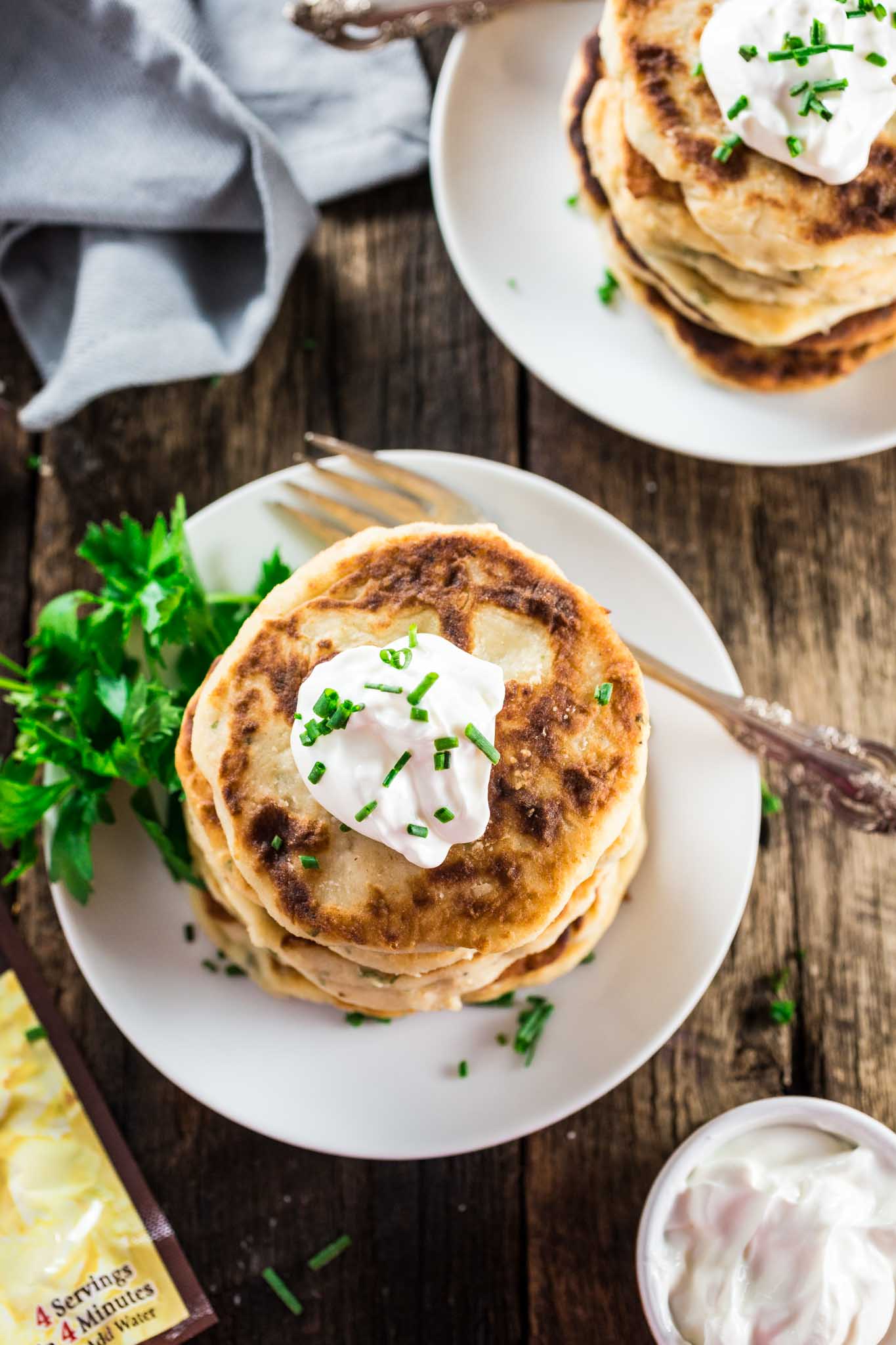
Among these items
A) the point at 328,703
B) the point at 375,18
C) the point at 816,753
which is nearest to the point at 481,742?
Result: the point at 328,703

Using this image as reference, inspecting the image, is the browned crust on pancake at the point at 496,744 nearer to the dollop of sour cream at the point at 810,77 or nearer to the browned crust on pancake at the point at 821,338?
the browned crust on pancake at the point at 821,338

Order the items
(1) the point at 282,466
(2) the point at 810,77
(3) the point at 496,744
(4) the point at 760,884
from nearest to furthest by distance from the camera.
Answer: (3) the point at 496,744 → (2) the point at 810,77 → (4) the point at 760,884 → (1) the point at 282,466

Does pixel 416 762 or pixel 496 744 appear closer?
pixel 416 762

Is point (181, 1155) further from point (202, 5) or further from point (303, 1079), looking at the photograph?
point (202, 5)

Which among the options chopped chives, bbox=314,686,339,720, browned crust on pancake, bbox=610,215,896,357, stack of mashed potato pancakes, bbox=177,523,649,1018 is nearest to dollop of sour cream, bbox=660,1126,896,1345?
stack of mashed potato pancakes, bbox=177,523,649,1018

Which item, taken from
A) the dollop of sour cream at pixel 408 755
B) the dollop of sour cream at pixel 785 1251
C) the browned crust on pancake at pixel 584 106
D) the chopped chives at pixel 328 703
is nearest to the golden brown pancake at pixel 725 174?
the browned crust on pancake at pixel 584 106

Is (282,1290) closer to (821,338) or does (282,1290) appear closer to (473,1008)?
(473,1008)
